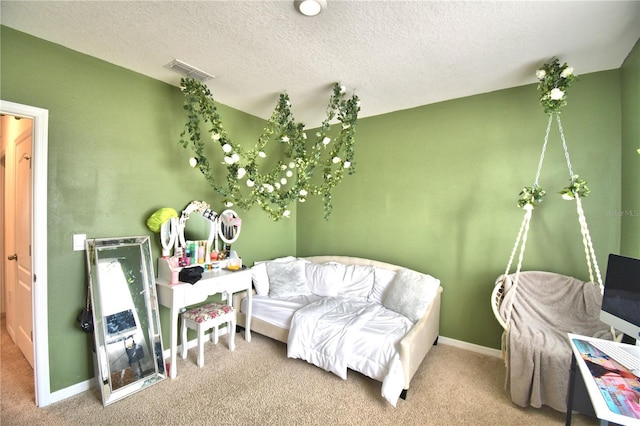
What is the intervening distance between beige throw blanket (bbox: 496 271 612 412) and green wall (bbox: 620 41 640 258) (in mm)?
457

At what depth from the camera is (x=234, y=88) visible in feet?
9.11

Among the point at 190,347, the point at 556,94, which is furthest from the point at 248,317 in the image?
the point at 556,94

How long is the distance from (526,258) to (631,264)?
1.22 meters

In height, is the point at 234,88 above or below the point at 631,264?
above

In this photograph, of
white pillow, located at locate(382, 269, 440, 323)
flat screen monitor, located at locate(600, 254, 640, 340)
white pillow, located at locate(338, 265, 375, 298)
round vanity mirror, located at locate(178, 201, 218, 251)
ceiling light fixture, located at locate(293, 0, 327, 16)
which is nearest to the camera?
flat screen monitor, located at locate(600, 254, 640, 340)

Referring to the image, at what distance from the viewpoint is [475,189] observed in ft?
9.56

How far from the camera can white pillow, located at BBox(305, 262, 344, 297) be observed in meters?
3.30

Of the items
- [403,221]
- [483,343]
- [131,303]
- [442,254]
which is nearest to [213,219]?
[131,303]

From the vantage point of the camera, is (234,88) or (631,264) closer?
(631,264)

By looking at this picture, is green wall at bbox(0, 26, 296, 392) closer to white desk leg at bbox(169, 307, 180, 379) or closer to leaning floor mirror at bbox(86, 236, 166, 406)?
leaning floor mirror at bbox(86, 236, 166, 406)

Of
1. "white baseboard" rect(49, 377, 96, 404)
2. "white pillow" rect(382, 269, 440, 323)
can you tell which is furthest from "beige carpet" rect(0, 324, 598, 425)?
"white pillow" rect(382, 269, 440, 323)

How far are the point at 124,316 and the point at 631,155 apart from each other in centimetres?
418

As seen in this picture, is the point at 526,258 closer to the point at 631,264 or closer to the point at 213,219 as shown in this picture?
the point at 631,264

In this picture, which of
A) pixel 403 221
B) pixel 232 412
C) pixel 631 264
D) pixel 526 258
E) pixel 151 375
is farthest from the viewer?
pixel 403 221
